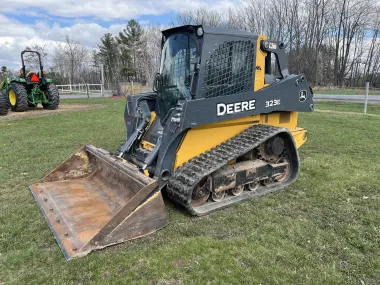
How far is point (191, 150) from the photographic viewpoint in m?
4.37

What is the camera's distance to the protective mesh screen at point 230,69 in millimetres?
4344

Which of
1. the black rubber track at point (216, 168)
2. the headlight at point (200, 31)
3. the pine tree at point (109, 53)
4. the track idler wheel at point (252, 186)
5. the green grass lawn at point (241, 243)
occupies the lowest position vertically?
the green grass lawn at point (241, 243)

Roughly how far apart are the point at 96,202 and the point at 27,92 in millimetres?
13471

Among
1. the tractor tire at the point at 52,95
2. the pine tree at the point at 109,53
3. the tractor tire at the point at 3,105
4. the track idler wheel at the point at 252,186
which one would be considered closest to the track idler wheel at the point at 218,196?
the track idler wheel at the point at 252,186

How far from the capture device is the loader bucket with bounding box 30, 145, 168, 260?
3.34m

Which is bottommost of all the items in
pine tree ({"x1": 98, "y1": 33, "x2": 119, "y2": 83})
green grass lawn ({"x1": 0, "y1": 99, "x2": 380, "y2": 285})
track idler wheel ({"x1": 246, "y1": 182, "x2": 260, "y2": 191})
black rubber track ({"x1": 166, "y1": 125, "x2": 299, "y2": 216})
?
green grass lawn ({"x1": 0, "y1": 99, "x2": 380, "y2": 285})

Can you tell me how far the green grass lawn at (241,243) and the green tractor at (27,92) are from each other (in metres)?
9.52

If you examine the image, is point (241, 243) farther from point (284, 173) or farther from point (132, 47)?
point (132, 47)

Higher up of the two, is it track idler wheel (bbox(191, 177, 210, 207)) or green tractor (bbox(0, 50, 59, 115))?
green tractor (bbox(0, 50, 59, 115))

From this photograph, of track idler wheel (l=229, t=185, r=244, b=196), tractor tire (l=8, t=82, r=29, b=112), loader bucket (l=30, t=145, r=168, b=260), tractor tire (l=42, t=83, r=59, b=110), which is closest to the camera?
loader bucket (l=30, t=145, r=168, b=260)

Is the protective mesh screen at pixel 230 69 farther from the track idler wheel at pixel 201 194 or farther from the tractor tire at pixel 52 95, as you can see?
the tractor tire at pixel 52 95

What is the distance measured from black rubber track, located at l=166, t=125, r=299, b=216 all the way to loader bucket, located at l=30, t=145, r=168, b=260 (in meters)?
0.40

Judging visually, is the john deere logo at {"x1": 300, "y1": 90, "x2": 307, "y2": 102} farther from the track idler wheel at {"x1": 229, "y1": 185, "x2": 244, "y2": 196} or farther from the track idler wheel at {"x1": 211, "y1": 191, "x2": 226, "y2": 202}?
the track idler wheel at {"x1": 211, "y1": 191, "x2": 226, "y2": 202}

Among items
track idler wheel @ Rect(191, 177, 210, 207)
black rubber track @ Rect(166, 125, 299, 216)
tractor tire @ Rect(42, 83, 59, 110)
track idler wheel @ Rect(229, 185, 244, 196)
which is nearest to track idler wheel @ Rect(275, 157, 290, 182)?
black rubber track @ Rect(166, 125, 299, 216)
